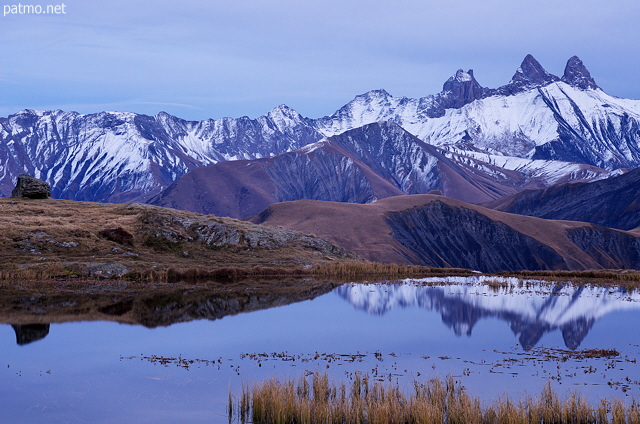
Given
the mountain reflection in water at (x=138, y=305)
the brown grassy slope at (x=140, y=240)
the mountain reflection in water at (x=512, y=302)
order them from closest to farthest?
the mountain reflection in water at (x=138, y=305) < the mountain reflection in water at (x=512, y=302) < the brown grassy slope at (x=140, y=240)

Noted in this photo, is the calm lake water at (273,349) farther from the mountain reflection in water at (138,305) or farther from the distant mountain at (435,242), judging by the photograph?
the distant mountain at (435,242)

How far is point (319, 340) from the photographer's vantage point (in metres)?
42.0

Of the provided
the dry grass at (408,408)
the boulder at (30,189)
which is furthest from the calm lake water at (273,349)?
the boulder at (30,189)

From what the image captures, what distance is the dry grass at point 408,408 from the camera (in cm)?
2441

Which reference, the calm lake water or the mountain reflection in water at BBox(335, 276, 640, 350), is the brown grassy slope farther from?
the calm lake water

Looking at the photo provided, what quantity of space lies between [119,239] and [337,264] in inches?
1062

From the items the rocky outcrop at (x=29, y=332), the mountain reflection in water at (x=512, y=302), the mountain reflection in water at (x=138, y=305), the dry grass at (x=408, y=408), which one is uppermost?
the mountain reflection in water at (x=138, y=305)

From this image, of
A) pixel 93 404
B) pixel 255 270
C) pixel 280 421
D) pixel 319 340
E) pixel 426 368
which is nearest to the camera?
pixel 280 421

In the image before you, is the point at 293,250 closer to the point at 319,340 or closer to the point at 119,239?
the point at 119,239

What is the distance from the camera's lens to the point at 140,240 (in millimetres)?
87250

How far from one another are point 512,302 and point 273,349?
30.0m

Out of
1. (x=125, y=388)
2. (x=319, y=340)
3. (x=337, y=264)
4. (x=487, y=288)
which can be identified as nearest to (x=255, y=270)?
(x=337, y=264)

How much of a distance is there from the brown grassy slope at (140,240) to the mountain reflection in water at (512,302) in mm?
20410

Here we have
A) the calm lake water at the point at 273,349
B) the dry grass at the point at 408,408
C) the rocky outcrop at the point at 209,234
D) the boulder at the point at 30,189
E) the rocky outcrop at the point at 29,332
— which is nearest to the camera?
the dry grass at the point at 408,408
